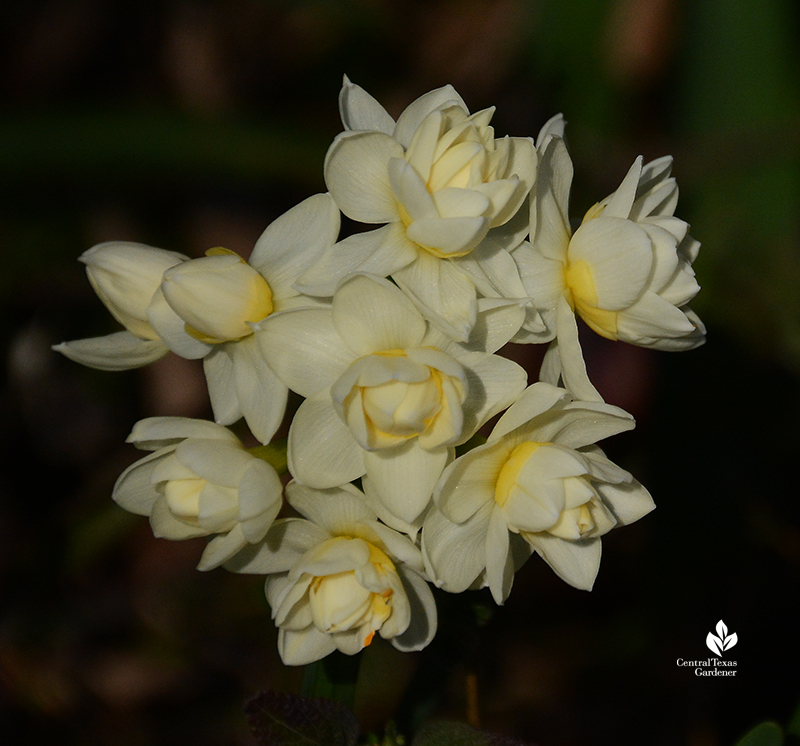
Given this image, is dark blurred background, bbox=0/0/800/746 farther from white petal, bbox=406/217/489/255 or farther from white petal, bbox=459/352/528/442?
white petal, bbox=406/217/489/255

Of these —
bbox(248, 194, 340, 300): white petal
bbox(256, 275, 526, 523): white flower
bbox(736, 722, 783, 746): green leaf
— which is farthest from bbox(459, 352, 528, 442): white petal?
bbox(736, 722, 783, 746): green leaf

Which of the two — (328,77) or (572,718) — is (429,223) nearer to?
(572,718)

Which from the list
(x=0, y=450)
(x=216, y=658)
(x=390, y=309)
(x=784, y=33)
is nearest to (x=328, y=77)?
(x=784, y=33)

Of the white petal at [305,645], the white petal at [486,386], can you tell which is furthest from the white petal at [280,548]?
the white petal at [486,386]

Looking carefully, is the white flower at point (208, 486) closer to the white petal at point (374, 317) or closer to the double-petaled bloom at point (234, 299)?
the double-petaled bloom at point (234, 299)

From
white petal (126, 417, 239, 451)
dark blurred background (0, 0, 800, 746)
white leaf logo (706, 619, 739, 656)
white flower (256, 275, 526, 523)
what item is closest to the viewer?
white flower (256, 275, 526, 523)

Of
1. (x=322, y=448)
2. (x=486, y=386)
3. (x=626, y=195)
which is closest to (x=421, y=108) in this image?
(x=626, y=195)

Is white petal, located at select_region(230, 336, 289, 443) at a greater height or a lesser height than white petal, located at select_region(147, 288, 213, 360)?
lesser
